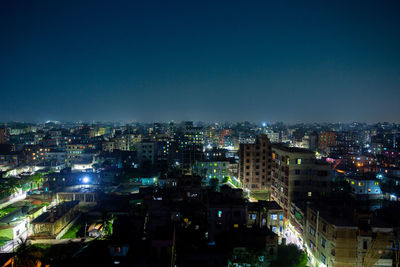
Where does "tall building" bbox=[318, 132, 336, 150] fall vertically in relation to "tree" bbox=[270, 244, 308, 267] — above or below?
above

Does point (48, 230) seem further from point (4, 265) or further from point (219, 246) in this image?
point (219, 246)

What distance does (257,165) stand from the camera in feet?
95.7

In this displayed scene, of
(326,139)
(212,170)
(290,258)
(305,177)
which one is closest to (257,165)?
(212,170)

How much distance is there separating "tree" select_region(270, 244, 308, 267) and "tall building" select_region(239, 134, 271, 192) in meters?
14.7

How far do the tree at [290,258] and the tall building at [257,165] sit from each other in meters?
14.7

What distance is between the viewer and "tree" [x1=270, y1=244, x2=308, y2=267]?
43.5 feet

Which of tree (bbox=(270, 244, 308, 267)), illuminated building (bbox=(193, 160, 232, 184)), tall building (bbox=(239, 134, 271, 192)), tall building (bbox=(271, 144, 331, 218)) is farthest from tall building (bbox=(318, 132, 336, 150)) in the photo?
tree (bbox=(270, 244, 308, 267))

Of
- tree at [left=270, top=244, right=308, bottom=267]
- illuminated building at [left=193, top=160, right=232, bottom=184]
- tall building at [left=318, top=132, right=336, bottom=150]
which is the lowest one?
tree at [left=270, top=244, right=308, bottom=267]

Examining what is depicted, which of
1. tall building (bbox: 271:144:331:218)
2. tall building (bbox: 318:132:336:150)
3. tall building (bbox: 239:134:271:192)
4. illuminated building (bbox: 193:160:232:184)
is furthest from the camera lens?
tall building (bbox: 318:132:336:150)

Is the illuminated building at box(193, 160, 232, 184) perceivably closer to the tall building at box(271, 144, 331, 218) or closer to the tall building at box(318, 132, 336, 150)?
the tall building at box(271, 144, 331, 218)

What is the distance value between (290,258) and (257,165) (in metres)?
15.9

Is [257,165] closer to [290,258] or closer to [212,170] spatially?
[212,170]

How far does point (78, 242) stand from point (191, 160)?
20.3 meters

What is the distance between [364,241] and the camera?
12.6m
